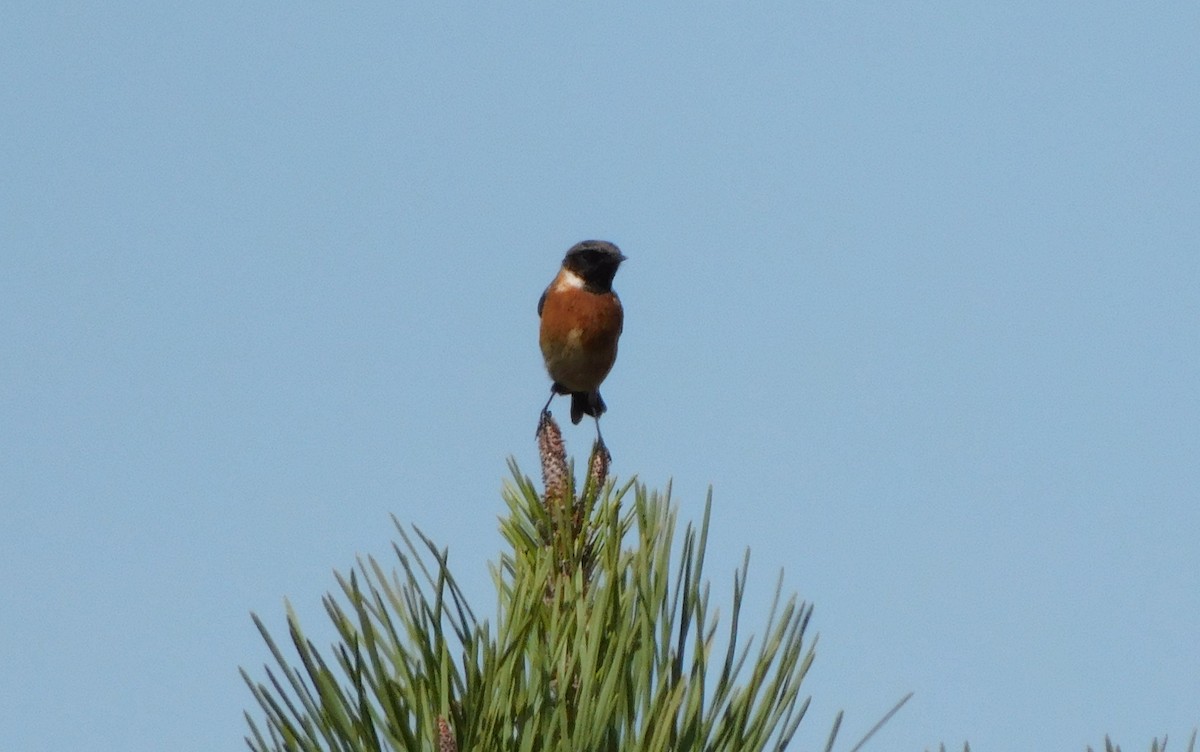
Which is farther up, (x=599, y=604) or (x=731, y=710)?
(x=599, y=604)

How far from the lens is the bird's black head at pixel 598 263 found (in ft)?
29.3

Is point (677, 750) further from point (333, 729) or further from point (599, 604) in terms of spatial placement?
point (333, 729)

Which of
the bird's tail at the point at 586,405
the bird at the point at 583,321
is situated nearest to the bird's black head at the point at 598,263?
the bird at the point at 583,321

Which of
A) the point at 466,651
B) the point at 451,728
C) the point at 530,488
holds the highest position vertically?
the point at 530,488

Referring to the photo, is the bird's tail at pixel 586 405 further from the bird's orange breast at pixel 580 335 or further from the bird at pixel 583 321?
the bird's orange breast at pixel 580 335

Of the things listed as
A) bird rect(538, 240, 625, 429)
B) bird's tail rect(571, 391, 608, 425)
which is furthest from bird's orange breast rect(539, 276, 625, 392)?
bird's tail rect(571, 391, 608, 425)

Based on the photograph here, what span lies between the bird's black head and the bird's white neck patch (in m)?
0.03

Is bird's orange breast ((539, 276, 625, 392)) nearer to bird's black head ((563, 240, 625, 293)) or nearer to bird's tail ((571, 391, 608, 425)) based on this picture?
bird's black head ((563, 240, 625, 293))

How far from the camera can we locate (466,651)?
2.42 meters

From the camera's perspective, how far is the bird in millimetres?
8727

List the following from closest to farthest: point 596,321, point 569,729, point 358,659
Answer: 1. point 358,659
2. point 569,729
3. point 596,321

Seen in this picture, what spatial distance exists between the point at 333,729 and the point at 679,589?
0.63m

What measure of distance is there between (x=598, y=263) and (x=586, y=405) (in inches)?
43.8

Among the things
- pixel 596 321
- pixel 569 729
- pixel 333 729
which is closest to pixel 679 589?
pixel 569 729
